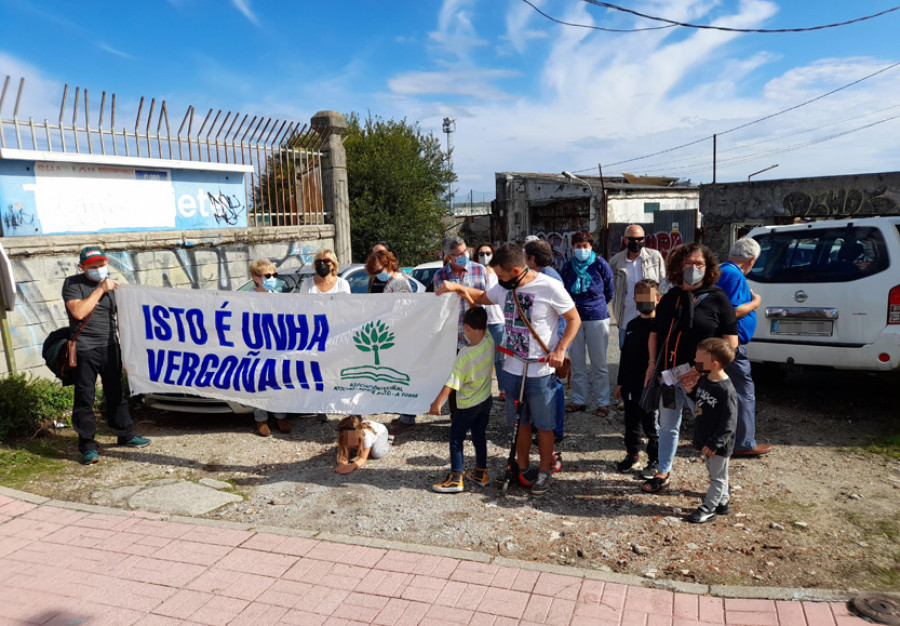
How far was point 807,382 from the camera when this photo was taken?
7.53 metres

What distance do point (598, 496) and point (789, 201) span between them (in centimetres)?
1612

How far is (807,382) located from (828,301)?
1972mm

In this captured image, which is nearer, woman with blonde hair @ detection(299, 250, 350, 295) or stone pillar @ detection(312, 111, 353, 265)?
woman with blonde hair @ detection(299, 250, 350, 295)

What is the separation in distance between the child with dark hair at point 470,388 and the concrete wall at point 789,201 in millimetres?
13476

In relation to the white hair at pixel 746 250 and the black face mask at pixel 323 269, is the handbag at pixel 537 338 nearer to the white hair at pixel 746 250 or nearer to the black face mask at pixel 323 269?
the white hair at pixel 746 250

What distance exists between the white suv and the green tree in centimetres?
1465

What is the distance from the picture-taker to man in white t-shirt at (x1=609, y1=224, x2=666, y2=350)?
6.35 metres

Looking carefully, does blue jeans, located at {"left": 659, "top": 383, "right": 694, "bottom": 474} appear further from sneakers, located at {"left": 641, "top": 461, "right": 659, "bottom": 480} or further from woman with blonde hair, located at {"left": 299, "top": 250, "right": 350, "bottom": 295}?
woman with blonde hair, located at {"left": 299, "top": 250, "right": 350, "bottom": 295}

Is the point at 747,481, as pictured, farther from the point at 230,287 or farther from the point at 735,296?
the point at 230,287

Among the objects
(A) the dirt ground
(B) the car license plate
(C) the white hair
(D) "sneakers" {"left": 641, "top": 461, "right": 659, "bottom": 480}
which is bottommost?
(A) the dirt ground

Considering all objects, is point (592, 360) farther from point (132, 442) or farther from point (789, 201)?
point (789, 201)

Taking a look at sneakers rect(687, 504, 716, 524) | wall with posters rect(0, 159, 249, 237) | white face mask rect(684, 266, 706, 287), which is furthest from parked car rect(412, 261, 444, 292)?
sneakers rect(687, 504, 716, 524)

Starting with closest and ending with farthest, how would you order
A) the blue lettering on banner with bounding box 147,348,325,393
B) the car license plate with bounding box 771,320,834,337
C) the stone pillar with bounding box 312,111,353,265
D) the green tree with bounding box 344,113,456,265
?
the blue lettering on banner with bounding box 147,348,325,393 → the car license plate with bounding box 771,320,834,337 → the stone pillar with bounding box 312,111,353,265 → the green tree with bounding box 344,113,456,265

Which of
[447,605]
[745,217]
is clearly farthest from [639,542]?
[745,217]
